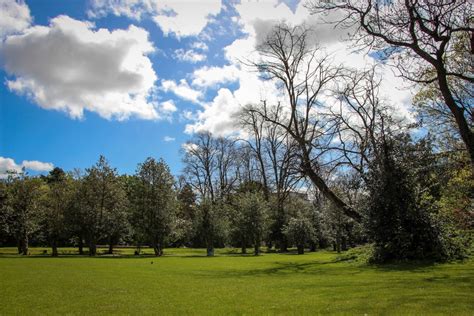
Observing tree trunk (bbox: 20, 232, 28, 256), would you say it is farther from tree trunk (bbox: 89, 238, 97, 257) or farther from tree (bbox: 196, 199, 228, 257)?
tree (bbox: 196, 199, 228, 257)

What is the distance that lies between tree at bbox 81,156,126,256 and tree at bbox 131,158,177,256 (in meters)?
1.96

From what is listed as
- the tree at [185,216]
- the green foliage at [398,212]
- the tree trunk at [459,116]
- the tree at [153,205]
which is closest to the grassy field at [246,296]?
the green foliage at [398,212]

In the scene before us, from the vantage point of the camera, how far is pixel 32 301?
1013 cm

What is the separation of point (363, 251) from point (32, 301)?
1827 centimetres

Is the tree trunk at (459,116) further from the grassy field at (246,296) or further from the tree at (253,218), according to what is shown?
the tree at (253,218)

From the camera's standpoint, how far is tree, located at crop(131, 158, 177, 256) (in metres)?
41.3

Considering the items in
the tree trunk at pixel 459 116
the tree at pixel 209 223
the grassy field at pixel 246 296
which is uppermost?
the tree trunk at pixel 459 116

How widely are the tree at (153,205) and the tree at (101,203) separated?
196cm

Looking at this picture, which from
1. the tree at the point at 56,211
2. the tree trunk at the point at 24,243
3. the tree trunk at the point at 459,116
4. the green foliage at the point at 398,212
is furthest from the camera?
the tree at the point at 56,211

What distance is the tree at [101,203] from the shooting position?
40875 millimetres

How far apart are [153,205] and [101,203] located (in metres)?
5.65

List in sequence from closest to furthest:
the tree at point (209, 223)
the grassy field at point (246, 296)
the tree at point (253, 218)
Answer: the grassy field at point (246, 296) → the tree at point (209, 223) → the tree at point (253, 218)

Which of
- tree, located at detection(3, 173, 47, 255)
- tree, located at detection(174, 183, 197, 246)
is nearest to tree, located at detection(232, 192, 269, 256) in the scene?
tree, located at detection(174, 183, 197, 246)

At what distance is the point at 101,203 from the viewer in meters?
41.8
